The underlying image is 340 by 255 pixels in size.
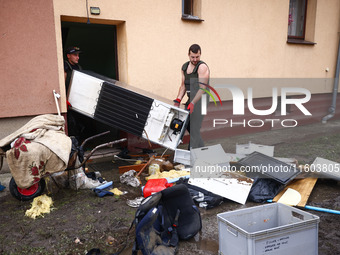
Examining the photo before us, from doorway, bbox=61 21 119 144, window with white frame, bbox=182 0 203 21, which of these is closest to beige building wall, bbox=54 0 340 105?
window with white frame, bbox=182 0 203 21

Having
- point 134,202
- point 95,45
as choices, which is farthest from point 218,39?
point 134,202

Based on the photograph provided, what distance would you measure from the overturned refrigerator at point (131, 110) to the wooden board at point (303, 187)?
1.78 m

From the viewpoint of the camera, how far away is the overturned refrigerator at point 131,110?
189 inches

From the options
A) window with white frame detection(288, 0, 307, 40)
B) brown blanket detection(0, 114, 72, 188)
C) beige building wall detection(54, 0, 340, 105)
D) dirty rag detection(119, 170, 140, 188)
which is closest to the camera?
brown blanket detection(0, 114, 72, 188)

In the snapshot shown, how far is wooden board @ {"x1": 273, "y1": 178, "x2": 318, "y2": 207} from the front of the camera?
3861mm

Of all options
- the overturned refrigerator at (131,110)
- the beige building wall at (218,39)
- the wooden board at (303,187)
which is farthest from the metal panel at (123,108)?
→ the wooden board at (303,187)

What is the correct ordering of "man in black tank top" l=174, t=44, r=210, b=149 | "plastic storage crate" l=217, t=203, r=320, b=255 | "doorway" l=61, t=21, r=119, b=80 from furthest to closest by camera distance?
"doorway" l=61, t=21, r=119, b=80, "man in black tank top" l=174, t=44, r=210, b=149, "plastic storage crate" l=217, t=203, r=320, b=255

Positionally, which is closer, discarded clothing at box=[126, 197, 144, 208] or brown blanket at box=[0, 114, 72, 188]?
brown blanket at box=[0, 114, 72, 188]

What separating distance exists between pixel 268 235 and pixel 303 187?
7.03 ft

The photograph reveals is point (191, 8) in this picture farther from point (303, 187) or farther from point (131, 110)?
point (303, 187)

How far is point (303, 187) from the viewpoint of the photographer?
416 centimetres

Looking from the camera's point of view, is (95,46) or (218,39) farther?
(95,46)

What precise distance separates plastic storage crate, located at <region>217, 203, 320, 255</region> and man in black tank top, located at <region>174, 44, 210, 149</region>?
2.49 m

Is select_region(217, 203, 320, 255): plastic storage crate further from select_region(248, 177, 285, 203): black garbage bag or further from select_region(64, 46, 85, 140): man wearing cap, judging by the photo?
select_region(64, 46, 85, 140): man wearing cap
